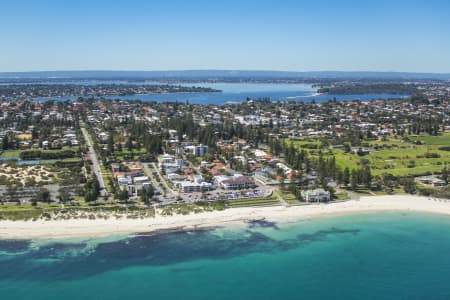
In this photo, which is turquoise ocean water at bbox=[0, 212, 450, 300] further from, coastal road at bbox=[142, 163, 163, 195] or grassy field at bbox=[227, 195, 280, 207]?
coastal road at bbox=[142, 163, 163, 195]

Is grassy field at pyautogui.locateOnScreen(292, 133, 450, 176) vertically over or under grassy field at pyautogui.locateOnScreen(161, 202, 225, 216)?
over

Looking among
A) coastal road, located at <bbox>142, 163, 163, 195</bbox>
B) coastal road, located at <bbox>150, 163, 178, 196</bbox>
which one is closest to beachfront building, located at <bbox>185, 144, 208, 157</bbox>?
coastal road, located at <bbox>150, 163, 178, 196</bbox>

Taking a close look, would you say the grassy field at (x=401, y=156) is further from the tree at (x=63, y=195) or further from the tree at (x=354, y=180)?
the tree at (x=63, y=195)

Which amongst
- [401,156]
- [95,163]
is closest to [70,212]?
[95,163]

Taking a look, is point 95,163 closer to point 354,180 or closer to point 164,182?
point 164,182

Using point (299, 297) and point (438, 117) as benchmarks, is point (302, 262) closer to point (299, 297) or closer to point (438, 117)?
point (299, 297)

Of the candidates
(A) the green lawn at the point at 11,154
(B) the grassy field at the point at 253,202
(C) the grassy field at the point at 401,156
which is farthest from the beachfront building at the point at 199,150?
(A) the green lawn at the point at 11,154
